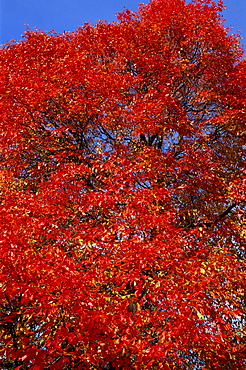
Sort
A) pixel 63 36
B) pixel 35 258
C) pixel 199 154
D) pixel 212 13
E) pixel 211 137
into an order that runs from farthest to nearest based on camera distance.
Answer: pixel 63 36 → pixel 212 13 → pixel 211 137 → pixel 199 154 → pixel 35 258

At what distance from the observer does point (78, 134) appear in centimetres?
1384

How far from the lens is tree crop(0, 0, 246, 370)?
6652mm

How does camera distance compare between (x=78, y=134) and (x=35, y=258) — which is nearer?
(x=35, y=258)

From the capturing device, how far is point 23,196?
9.87m

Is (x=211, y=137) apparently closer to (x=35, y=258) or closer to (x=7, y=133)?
(x=7, y=133)

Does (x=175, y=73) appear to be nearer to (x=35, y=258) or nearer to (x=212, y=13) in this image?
(x=212, y=13)

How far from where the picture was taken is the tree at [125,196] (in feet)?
21.8

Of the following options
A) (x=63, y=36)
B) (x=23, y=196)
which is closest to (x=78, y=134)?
(x=23, y=196)

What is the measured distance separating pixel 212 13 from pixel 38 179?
539 inches

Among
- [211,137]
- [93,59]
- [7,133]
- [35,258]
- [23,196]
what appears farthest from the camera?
[93,59]

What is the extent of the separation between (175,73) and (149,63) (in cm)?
137

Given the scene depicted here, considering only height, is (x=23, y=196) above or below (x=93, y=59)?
below

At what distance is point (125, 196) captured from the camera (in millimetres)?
10109

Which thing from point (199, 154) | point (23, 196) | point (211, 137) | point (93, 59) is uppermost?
point (93, 59)
